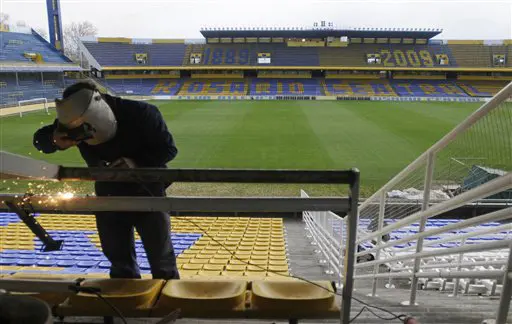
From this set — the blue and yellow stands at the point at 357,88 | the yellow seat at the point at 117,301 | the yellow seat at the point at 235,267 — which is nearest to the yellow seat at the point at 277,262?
the yellow seat at the point at 235,267

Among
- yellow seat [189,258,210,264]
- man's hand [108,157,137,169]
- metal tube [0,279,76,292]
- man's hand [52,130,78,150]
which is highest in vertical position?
man's hand [52,130,78,150]

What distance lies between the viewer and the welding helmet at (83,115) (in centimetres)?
180

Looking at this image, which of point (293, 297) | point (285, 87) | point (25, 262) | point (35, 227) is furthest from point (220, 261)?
point (285, 87)

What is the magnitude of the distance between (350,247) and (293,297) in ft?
1.39

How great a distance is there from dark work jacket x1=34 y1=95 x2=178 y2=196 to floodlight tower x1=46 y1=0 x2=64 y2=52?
4769 cm

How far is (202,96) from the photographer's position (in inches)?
1575

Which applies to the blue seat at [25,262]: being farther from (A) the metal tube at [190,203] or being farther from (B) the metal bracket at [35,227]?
(A) the metal tube at [190,203]

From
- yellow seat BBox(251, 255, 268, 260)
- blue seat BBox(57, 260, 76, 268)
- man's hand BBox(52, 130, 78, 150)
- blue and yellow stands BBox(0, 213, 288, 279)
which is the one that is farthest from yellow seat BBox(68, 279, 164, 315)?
blue seat BBox(57, 260, 76, 268)

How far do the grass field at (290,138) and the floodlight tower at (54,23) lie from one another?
21.2 metres

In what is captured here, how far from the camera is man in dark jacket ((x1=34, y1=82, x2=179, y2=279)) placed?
7.11 ft

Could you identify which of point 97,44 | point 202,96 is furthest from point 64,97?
point 97,44

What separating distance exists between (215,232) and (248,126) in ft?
51.4

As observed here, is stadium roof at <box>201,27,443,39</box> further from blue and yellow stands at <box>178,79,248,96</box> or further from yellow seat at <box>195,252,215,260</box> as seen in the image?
yellow seat at <box>195,252,215,260</box>

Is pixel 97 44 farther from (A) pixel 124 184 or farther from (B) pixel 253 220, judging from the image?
(A) pixel 124 184
